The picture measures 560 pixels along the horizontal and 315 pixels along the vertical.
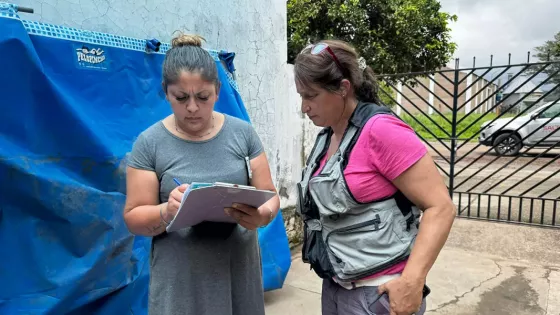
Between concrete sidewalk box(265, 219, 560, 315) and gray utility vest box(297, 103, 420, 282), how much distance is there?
1.88 m

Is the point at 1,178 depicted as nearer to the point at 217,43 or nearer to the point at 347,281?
the point at 347,281

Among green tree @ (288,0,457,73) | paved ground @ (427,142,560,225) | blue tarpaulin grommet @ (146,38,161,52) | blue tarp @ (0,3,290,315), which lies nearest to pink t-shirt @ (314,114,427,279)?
blue tarp @ (0,3,290,315)

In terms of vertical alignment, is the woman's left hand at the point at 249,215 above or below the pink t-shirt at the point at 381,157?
below

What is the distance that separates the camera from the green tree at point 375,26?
9695 mm

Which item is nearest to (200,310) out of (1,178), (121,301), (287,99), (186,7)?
(121,301)

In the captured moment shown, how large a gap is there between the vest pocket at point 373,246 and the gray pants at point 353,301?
0.08 metres

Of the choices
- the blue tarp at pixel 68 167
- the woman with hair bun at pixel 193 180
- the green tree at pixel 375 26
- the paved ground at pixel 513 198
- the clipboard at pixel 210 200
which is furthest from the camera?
the green tree at pixel 375 26

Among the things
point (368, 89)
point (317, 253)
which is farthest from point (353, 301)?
point (368, 89)

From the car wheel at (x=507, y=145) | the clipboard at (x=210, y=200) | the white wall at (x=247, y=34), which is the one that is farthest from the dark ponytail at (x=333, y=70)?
the car wheel at (x=507, y=145)

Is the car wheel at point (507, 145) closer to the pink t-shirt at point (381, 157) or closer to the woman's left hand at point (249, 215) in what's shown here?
the pink t-shirt at point (381, 157)

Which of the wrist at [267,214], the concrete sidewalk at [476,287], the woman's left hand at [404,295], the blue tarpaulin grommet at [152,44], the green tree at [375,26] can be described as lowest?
the concrete sidewalk at [476,287]

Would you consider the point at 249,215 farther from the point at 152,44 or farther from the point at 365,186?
the point at 152,44

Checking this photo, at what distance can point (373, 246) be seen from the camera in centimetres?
142

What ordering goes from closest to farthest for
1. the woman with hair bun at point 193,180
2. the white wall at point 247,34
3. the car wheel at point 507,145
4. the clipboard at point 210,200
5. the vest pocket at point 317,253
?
the clipboard at point 210,200 → the woman with hair bun at point 193,180 → the vest pocket at point 317,253 → the white wall at point 247,34 → the car wheel at point 507,145
